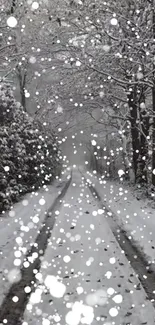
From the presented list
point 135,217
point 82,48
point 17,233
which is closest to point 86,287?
point 17,233

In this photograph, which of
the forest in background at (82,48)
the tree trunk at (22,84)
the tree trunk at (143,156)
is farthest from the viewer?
the tree trunk at (22,84)

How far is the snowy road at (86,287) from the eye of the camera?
19.5 feet

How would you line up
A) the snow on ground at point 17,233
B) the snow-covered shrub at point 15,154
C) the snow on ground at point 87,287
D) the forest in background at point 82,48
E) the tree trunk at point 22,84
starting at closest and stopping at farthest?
the snow on ground at point 87,287 → the snow on ground at point 17,233 → the forest in background at point 82,48 → the snow-covered shrub at point 15,154 → the tree trunk at point 22,84

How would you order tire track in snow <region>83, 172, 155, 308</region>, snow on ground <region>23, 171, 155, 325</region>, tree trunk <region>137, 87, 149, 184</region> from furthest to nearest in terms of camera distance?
tree trunk <region>137, 87, 149, 184</region> → tire track in snow <region>83, 172, 155, 308</region> → snow on ground <region>23, 171, 155, 325</region>

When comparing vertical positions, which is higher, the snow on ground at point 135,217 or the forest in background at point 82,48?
the forest in background at point 82,48

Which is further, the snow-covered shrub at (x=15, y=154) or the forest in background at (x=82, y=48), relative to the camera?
the snow-covered shrub at (x=15, y=154)

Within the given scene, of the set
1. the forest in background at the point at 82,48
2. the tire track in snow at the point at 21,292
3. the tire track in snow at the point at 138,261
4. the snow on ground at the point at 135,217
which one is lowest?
the snow on ground at the point at 135,217

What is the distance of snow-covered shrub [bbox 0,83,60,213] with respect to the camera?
64.1 ft

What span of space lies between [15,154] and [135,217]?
9.45 meters

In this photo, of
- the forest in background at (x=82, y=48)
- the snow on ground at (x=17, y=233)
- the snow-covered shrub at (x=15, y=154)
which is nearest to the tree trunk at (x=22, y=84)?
the snow-covered shrub at (x=15, y=154)

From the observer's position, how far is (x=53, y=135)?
42906mm

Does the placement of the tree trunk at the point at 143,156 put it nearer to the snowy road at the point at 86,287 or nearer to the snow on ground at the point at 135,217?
the snow on ground at the point at 135,217

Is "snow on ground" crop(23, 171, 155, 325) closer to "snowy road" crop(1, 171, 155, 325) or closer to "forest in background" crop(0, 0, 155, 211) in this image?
"snowy road" crop(1, 171, 155, 325)

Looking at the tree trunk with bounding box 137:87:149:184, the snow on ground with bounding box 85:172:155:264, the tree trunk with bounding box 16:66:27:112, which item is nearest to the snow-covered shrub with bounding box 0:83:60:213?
the snow on ground with bounding box 85:172:155:264
